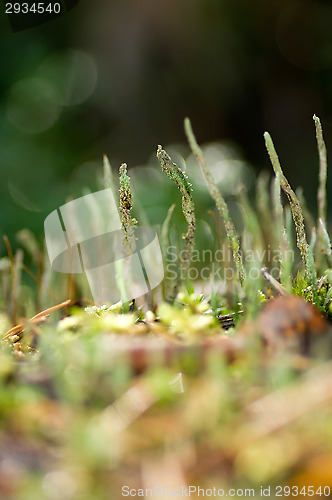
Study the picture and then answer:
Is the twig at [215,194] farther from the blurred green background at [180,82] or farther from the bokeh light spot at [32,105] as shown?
the bokeh light spot at [32,105]

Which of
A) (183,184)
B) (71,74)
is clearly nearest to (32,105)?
(71,74)

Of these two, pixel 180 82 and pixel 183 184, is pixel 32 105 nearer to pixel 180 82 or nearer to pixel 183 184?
pixel 180 82

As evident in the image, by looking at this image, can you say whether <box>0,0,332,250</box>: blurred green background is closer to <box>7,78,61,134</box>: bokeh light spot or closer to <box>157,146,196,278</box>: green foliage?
<box>7,78,61,134</box>: bokeh light spot

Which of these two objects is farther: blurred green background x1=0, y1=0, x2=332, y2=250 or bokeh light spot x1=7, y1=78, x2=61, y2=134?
blurred green background x1=0, y1=0, x2=332, y2=250

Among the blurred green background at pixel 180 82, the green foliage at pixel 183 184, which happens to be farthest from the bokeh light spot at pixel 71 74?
the green foliage at pixel 183 184

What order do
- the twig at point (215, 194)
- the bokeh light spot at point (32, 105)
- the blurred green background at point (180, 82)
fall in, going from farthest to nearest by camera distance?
the blurred green background at point (180, 82), the bokeh light spot at point (32, 105), the twig at point (215, 194)

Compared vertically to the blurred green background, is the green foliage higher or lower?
lower

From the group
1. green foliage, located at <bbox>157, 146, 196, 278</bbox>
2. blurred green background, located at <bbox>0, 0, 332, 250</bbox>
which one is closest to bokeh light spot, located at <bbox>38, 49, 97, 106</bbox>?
blurred green background, located at <bbox>0, 0, 332, 250</bbox>

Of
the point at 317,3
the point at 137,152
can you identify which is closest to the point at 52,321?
the point at 137,152

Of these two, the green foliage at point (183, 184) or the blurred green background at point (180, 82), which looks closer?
the green foliage at point (183, 184)
